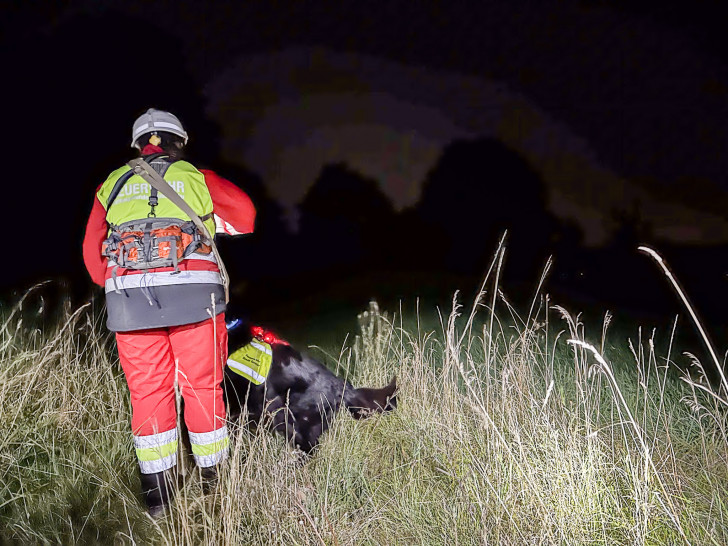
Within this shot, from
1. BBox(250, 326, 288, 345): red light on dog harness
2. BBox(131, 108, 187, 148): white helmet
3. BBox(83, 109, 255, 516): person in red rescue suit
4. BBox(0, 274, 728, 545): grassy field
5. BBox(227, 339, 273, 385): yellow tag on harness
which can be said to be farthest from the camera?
BBox(250, 326, 288, 345): red light on dog harness

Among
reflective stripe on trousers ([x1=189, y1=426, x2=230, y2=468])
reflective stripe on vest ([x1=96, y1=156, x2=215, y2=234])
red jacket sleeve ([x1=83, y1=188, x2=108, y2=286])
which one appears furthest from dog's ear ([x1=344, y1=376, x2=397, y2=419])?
red jacket sleeve ([x1=83, y1=188, x2=108, y2=286])

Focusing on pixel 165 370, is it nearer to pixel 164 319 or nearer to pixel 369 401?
pixel 164 319

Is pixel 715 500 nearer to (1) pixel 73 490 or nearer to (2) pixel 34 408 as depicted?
(1) pixel 73 490

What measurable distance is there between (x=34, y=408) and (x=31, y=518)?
972 millimetres

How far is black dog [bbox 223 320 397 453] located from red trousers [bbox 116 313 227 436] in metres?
0.32

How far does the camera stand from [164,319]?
2842 millimetres

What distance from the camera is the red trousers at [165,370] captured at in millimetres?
2930

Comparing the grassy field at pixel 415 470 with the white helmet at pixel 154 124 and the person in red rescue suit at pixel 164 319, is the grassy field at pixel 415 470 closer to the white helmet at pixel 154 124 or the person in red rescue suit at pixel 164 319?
the person in red rescue suit at pixel 164 319

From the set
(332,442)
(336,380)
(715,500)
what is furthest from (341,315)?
(715,500)

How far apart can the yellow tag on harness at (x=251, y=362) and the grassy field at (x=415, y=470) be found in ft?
1.31

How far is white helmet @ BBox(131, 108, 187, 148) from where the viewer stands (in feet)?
10.2


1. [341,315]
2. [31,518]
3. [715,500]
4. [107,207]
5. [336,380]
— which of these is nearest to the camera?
[715,500]

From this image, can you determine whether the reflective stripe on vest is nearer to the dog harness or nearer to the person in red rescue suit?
the person in red rescue suit

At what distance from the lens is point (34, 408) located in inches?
136
